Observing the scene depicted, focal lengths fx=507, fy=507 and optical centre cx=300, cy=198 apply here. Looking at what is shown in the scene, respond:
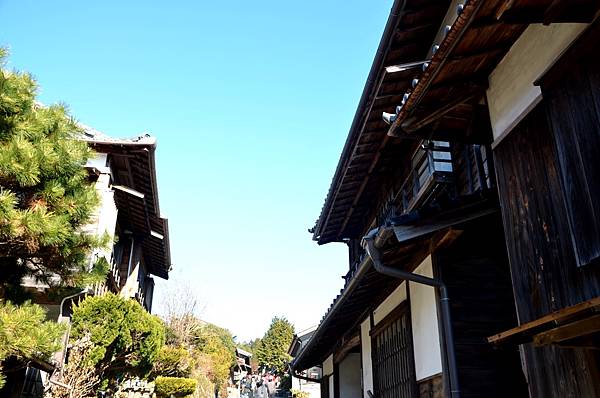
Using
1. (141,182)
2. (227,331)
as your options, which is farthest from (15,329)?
(227,331)

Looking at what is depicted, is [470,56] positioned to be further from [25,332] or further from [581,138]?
[25,332]

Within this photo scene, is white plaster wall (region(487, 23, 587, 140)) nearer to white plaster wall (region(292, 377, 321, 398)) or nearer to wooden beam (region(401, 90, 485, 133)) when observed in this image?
wooden beam (region(401, 90, 485, 133))

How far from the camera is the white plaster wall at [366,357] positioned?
9.45 metres

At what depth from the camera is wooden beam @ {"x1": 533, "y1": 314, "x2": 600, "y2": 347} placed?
9.82 feet

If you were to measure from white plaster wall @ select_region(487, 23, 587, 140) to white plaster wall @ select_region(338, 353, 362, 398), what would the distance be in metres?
10.3

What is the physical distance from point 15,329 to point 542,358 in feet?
17.4

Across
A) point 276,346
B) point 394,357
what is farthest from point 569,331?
point 276,346

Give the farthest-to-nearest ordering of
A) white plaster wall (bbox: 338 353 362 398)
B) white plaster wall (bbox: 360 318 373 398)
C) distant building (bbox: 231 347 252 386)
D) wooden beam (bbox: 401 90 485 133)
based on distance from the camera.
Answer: distant building (bbox: 231 347 252 386) < white plaster wall (bbox: 338 353 362 398) < white plaster wall (bbox: 360 318 373 398) < wooden beam (bbox: 401 90 485 133)

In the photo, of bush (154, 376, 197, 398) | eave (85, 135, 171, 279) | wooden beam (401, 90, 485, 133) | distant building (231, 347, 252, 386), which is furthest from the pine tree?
distant building (231, 347, 252, 386)

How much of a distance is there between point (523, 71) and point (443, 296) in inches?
102

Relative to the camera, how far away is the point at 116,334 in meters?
12.1

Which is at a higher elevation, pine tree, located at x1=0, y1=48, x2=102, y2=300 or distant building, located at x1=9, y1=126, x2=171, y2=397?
distant building, located at x1=9, y1=126, x2=171, y2=397

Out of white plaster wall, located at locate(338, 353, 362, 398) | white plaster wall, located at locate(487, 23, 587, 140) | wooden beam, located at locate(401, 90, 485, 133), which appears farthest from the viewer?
white plaster wall, located at locate(338, 353, 362, 398)

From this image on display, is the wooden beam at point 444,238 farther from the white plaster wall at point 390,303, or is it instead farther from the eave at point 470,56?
the white plaster wall at point 390,303
